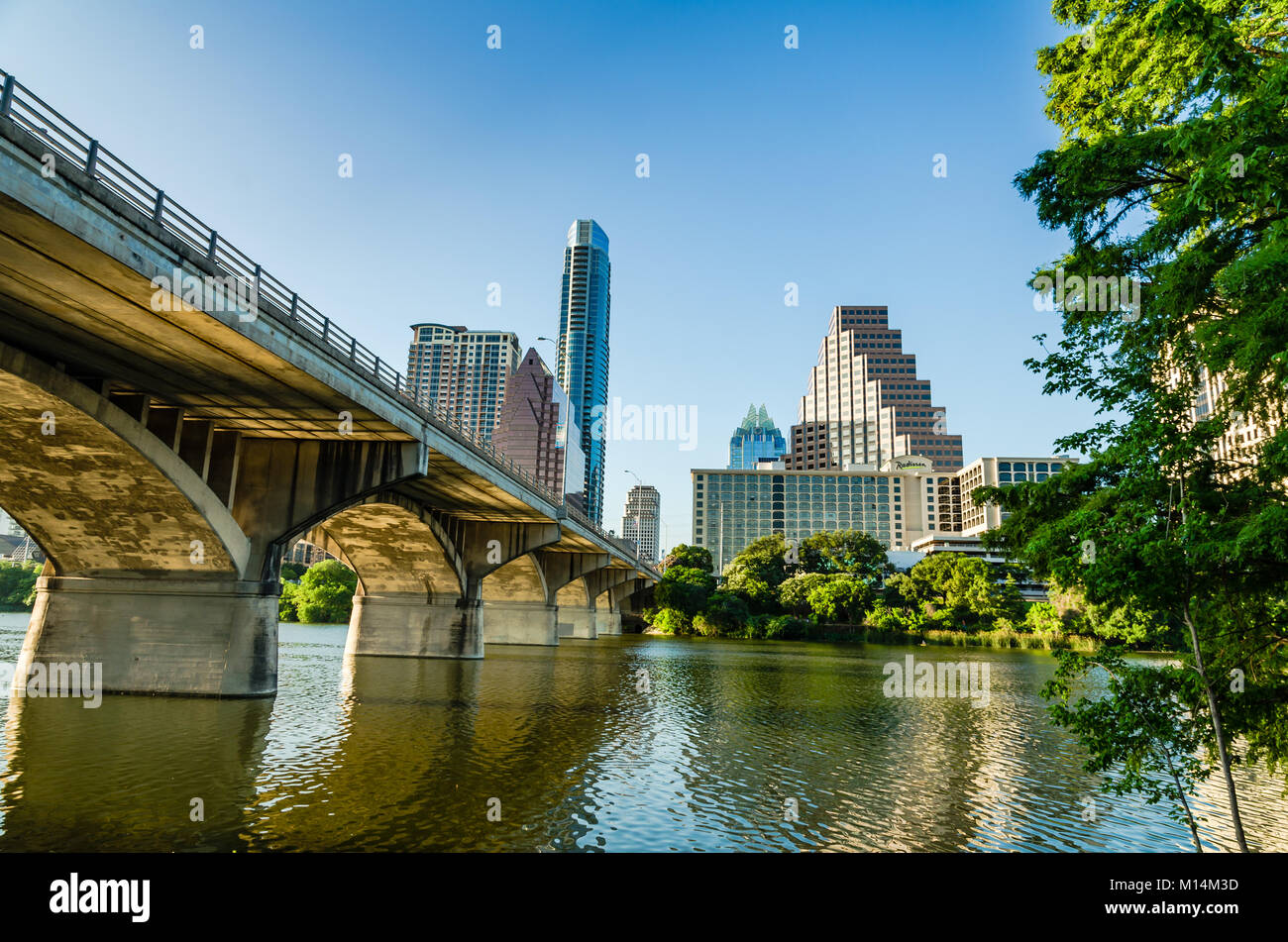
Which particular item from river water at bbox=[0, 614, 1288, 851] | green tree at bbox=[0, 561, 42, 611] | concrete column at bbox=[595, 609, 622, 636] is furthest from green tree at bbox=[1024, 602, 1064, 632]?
green tree at bbox=[0, 561, 42, 611]

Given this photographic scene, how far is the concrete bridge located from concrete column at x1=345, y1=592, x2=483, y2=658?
10588 millimetres

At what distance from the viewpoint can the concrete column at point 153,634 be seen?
23500mm

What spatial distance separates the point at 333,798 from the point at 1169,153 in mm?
16055

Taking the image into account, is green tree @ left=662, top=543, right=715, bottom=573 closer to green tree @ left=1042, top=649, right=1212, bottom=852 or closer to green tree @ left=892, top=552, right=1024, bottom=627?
green tree @ left=892, top=552, right=1024, bottom=627

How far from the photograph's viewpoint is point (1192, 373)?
390 inches

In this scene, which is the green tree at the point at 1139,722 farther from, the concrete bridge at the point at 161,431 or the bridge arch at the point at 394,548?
the bridge arch at the point at 394,548

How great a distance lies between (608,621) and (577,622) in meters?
18.1

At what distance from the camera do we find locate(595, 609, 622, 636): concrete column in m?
95.8

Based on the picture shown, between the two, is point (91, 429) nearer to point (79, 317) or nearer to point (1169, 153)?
point (79, 317)

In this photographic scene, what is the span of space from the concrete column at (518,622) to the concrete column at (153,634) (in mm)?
36712

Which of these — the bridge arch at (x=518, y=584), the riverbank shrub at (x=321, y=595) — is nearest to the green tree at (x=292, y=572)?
the riverbank shrub at (x=321, y=595)

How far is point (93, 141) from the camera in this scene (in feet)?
42.5

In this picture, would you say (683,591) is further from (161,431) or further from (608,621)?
(161,431)
